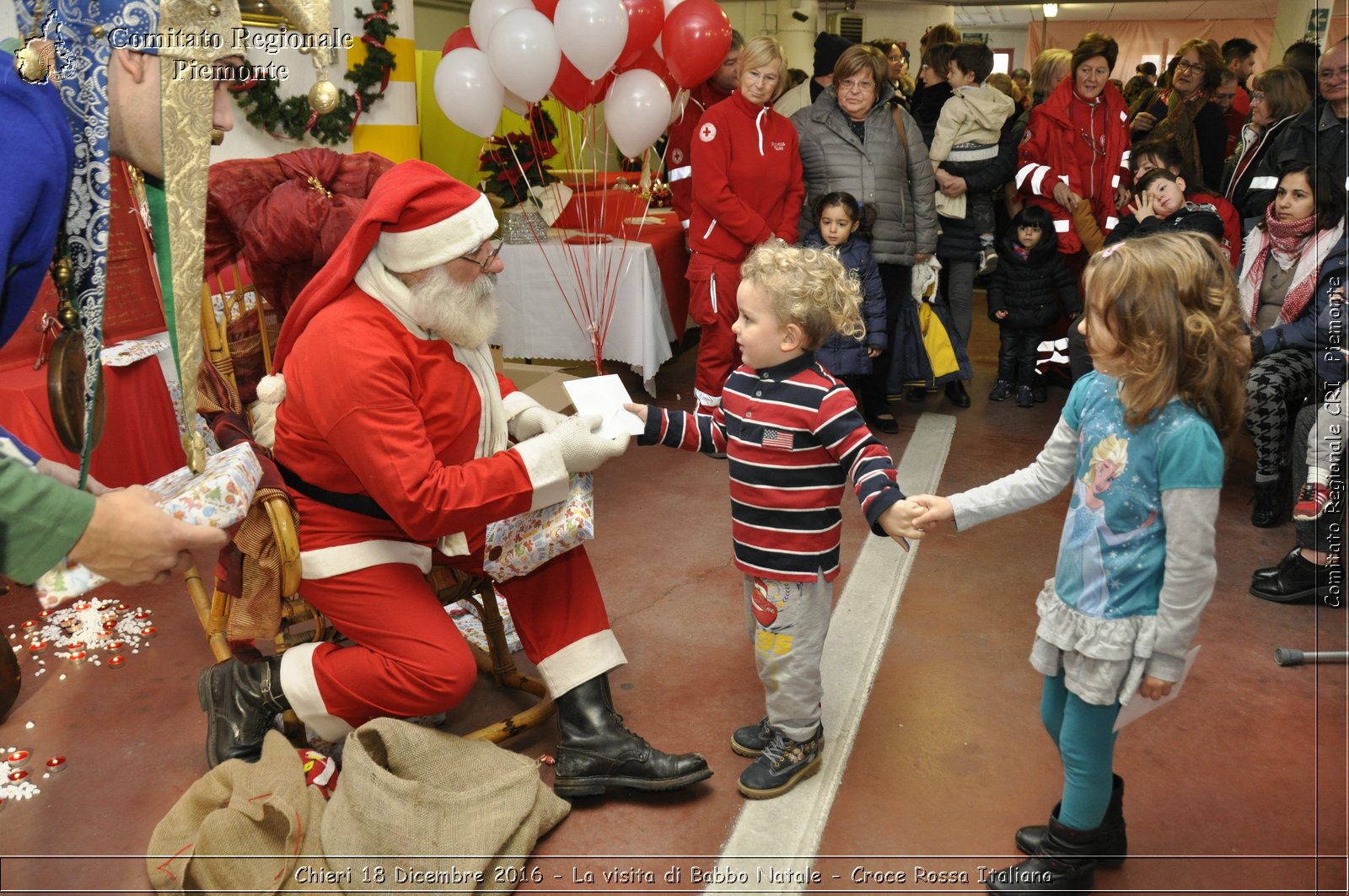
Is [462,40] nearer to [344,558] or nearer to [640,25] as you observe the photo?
[640,25]

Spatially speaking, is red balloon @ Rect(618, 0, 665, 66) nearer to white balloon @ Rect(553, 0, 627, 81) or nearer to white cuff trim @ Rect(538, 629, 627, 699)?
white balloon @ Rect(553, 0, 627, 81)

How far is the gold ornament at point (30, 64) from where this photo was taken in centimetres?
167

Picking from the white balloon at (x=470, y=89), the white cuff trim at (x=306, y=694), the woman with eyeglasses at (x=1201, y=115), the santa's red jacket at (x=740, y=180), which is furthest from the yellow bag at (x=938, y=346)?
the white cuff trim at (x=306, y=694)

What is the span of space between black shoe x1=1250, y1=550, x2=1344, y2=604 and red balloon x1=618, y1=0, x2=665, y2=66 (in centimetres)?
356

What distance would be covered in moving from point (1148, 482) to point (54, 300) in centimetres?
363

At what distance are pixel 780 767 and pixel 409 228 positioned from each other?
5.30 ft

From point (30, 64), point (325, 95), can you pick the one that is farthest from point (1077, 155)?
point (30, 64)

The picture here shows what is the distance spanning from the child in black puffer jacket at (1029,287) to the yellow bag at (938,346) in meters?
0.46

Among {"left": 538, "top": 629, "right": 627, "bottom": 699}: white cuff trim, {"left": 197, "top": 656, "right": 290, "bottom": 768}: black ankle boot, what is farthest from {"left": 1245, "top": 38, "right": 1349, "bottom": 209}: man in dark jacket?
{"left": 197, "top": 656, "right": 290, "bottom": 768}: black ankle boot

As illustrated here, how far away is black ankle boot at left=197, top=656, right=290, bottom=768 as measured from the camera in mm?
2568

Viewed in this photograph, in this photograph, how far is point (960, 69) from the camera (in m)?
5.93

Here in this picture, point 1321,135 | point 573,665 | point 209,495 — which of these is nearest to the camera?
point 209,495

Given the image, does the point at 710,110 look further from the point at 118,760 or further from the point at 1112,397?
the point at 118,760

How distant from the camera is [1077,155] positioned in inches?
236
